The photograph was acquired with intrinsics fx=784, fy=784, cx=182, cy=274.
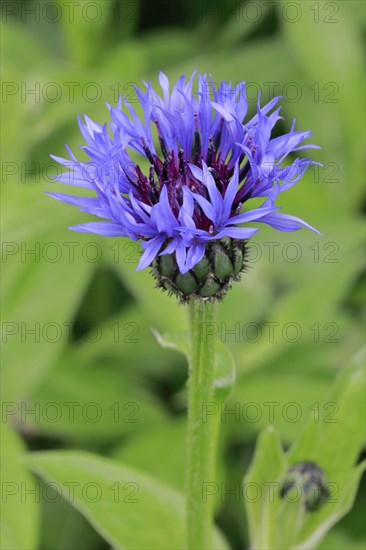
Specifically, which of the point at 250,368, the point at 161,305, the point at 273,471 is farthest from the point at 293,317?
the point at 273,471

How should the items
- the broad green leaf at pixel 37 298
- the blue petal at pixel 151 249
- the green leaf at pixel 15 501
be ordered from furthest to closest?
the broad green leaf at pixel 37 298 < the green leaf at pixel 15 501 < the blue petal at pixel 151 249

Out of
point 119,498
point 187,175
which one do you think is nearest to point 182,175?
point 187,175

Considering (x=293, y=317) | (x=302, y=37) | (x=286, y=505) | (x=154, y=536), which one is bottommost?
(x=154, y=536)

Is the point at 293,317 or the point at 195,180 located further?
the point at 293,317

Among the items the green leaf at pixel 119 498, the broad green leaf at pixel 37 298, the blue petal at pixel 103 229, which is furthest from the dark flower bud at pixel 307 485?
the broad green leaf at pixel 37 298

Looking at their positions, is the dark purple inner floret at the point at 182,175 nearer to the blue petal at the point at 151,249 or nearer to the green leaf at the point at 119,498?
the blue petal at the point at 151,249

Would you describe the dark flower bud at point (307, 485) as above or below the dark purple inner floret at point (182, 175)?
below

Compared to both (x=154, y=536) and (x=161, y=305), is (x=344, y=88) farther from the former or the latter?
(x=154, y=536)
